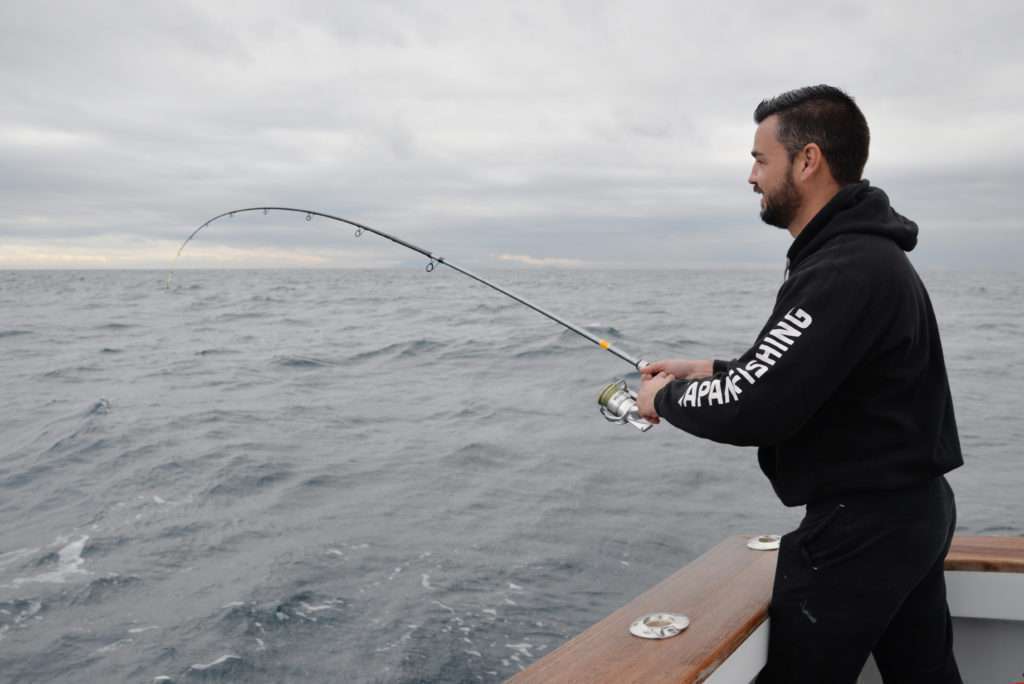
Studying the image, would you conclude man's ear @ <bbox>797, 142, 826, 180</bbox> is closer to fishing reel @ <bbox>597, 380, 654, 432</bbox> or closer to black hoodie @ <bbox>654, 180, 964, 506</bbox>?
black hoodie @ <bbox>654, 180, 964, 506</bbox>

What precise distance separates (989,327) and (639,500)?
1654 centimetres

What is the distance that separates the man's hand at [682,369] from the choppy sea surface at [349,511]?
2034 millimetres

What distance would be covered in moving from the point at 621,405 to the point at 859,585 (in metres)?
0.77

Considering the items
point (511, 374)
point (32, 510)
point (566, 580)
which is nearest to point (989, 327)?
point (511, 374)

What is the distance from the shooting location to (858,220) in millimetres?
1575

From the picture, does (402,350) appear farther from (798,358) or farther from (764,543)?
(798,358)

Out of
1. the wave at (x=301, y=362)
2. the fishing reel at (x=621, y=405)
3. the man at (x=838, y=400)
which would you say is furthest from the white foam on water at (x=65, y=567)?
the wave at (x=301, y=362)

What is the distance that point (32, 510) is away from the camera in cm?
580

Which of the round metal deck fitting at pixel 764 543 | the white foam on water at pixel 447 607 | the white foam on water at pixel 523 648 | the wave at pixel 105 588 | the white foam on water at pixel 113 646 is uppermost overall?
the round metal deck fitting at pixel 764 543

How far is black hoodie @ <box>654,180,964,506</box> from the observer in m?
1.50

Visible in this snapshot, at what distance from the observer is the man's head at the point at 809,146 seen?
1.64 m

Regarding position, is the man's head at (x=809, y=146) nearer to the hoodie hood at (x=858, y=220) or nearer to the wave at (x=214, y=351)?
the hoodie hood at (x=858, y=220)

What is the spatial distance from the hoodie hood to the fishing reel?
70cm

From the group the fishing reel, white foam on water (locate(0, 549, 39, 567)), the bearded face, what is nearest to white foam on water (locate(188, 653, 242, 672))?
white foam on water (locate(0, 549, 39, 567))
